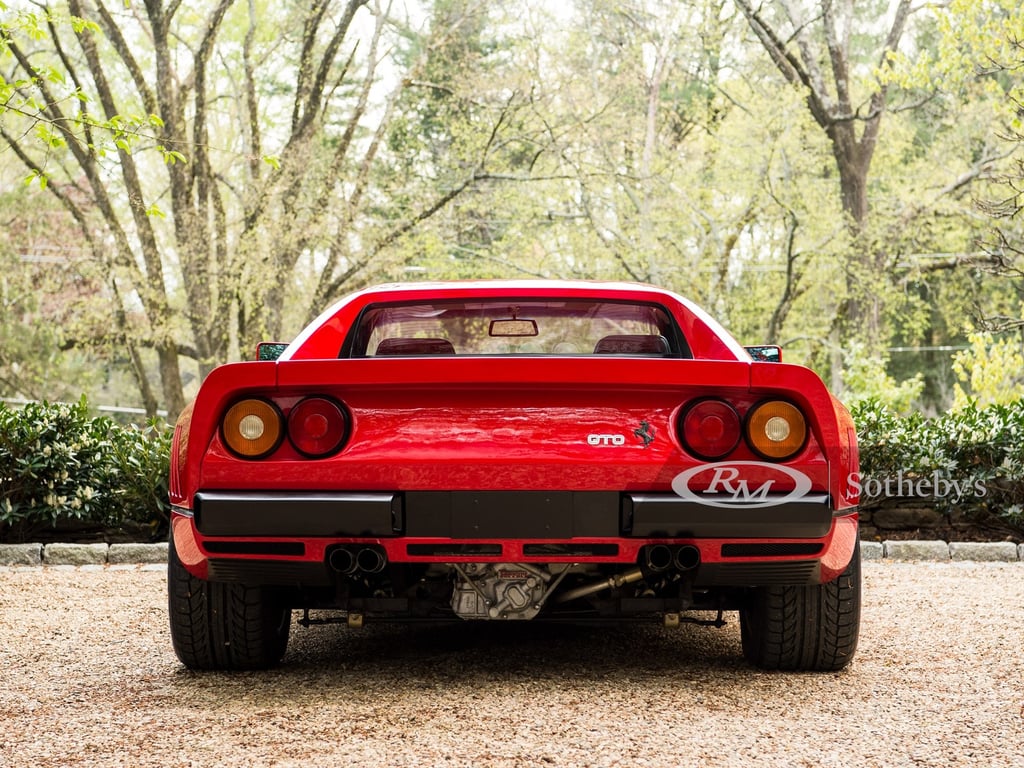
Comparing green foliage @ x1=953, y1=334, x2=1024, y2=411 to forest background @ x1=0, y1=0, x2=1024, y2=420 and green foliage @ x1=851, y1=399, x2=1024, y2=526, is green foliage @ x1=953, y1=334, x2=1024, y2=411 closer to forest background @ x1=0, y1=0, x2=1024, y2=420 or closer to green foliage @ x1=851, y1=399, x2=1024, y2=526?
forest background @ x1=0, y1=0, x2=1024, y2=420

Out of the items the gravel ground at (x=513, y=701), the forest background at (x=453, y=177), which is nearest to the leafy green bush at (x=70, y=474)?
the gravel ground at (x=513, y=701)

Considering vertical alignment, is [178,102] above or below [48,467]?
above

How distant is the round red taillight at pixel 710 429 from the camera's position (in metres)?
3.45

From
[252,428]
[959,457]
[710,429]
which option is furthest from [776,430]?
[959,457]

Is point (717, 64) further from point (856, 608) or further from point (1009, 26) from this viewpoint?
point (856, 608)

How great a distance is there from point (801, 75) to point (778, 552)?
2275 cm

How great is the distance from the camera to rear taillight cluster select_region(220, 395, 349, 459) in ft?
11.4

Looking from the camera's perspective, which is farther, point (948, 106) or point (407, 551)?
point (948, 106)

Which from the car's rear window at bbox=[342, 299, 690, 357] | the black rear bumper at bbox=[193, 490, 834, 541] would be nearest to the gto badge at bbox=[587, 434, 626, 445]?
the black rear bumper at bbox=[193, 490, 834, 541]

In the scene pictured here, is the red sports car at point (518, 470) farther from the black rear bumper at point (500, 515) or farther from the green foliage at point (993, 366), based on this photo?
the green foliage at point (993, 366)

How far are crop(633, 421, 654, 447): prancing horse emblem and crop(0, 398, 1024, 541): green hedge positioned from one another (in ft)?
18.5

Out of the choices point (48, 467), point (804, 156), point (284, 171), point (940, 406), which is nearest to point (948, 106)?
point (804, 156)

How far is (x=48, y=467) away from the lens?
27.0 ft

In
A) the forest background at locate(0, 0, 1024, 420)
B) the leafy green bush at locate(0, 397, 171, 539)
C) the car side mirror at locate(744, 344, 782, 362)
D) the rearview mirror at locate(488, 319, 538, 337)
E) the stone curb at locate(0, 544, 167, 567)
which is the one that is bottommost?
the stone curb at locate(0, 544, 167, 567)
